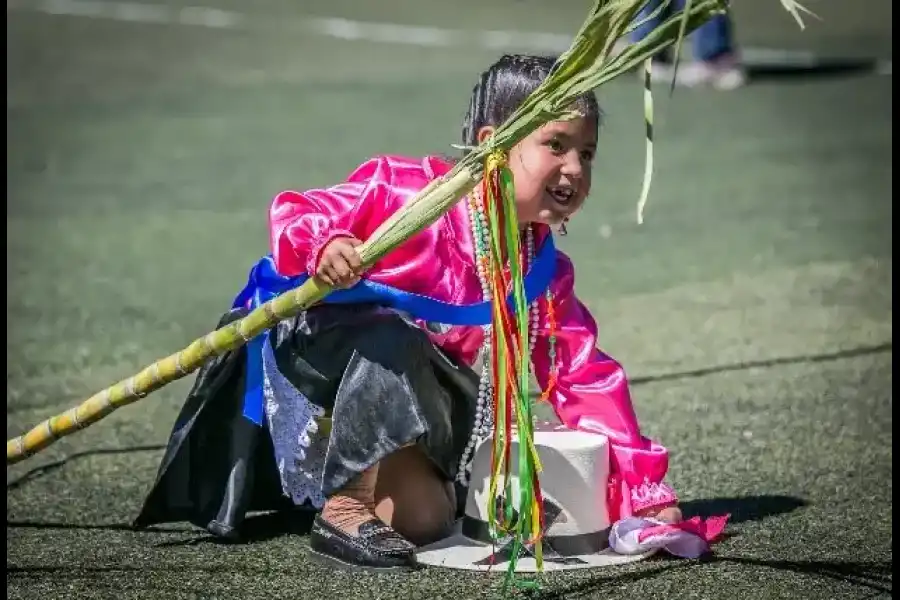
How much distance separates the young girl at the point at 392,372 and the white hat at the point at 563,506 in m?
0.07

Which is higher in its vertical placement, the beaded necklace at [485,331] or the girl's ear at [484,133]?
the girl's ear at [484,133]

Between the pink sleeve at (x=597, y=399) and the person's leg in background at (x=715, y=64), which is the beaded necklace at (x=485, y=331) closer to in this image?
the pink sleeve at (x=597, y=399)

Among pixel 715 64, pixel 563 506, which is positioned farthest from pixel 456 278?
pixel 715 64

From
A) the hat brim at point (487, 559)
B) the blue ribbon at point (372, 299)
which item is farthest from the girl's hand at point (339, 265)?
the hat brim at point (487, 559)

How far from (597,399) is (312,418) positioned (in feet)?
1.81

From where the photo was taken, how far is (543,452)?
2.97m

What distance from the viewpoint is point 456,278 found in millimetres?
3012

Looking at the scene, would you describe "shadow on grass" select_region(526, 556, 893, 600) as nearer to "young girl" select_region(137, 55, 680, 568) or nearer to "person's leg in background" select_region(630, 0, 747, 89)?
"young girl" select_region(137, 55, 680, 568)

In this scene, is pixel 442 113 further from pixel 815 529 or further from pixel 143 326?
pixel 815 529

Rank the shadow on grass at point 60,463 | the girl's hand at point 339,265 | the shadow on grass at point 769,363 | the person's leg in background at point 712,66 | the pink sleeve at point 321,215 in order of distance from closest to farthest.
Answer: the girl's hand at point 339,265, the pink sleeve at point 321,215, the shadow on grass at point 60,463, the shadow on grass at point 769,363, the person's leg in background at point 712,66

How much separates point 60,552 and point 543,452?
948 mm

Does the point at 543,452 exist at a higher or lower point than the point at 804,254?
lower

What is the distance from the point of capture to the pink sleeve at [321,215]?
289 centimetres

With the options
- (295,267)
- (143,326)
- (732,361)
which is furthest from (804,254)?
(295,267)
